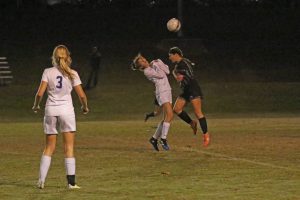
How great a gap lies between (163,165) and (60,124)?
372 centimetres

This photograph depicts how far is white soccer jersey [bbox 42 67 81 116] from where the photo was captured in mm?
13297

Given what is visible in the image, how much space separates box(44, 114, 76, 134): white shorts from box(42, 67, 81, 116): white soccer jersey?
2.7 inches

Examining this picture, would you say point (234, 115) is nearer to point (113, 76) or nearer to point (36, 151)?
point (113, 76)

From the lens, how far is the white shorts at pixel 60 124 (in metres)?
13.3

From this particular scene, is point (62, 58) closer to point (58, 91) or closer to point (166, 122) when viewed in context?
point (58, 91)

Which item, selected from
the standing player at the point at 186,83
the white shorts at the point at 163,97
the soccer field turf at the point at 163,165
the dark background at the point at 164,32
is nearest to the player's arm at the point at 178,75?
the standing player at the point at 186,83

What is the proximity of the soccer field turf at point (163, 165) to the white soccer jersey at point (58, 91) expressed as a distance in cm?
122

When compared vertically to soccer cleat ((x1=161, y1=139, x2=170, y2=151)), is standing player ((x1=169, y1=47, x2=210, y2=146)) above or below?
above

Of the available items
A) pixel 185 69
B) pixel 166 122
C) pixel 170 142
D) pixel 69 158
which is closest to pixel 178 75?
pixel 185 69

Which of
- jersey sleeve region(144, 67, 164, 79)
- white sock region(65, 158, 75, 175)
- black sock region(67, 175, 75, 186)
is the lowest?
black sock region(67, 175, 75, 186)

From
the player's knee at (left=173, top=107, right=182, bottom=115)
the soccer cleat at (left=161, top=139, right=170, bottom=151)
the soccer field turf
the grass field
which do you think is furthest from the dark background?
the soccer cleat at (left=161, top=139, right=170, bottom=151)

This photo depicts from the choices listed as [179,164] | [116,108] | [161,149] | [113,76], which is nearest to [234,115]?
[116,108]

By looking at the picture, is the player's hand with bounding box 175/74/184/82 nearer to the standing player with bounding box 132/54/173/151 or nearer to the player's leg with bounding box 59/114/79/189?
the standing player with bounding box 132/54/173/151

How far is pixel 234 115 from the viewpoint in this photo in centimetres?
3450
